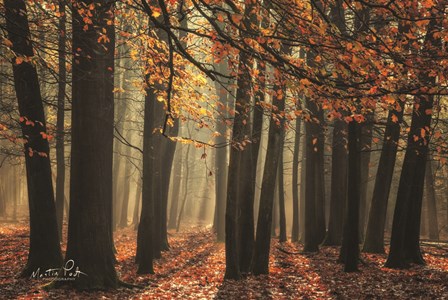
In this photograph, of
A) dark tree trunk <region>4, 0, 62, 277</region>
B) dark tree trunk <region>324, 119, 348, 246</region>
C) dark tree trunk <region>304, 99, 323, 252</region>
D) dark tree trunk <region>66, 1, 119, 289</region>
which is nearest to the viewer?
dark tree trunk <region>66, 1, 119, 289</region>

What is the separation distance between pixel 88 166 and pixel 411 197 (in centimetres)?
836

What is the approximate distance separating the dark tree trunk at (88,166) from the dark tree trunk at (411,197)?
722 cm

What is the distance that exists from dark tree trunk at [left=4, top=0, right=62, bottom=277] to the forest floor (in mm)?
713

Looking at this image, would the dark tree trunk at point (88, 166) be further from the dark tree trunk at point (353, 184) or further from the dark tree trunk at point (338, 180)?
the dark tree trunk at point (338, 180)

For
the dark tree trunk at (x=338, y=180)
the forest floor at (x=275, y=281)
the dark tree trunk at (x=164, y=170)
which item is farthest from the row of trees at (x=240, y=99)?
the dark tree trunk at (x=164, y=170)

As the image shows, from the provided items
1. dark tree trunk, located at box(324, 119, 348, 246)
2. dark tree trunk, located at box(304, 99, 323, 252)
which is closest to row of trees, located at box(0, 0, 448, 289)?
dark tree trunk, located at box(324, 119, 348, 246)

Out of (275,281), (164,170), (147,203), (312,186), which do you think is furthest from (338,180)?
→ (147,203)

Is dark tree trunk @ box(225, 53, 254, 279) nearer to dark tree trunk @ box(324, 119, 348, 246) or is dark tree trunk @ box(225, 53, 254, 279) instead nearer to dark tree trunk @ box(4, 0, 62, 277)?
dark tree trunk @ box(4, 0, 62, 277)

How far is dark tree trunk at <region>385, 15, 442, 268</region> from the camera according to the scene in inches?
461

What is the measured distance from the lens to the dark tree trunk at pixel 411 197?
11.7 metres

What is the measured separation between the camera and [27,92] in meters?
10.5

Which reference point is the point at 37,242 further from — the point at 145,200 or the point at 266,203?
the point at 266,203

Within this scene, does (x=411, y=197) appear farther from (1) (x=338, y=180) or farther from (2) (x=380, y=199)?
(1) (x=338, y=180)

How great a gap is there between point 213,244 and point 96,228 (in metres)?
13.5
